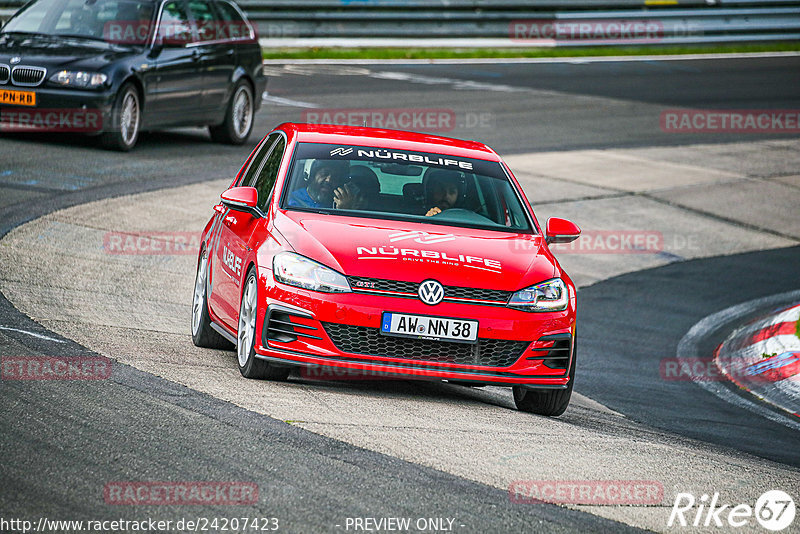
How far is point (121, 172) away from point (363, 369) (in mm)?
8664

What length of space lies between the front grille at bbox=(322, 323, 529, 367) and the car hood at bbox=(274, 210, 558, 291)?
1.05 feet

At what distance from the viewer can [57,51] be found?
15625 millimetres

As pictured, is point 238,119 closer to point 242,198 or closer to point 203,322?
point 203,322

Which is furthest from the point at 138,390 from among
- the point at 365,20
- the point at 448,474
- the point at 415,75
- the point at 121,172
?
the point at 365,20

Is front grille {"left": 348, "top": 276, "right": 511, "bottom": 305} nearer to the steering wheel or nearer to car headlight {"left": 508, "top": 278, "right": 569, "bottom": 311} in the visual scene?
car headlight {"left": 508, "top": 278, "right": 569, "bottom": 311}

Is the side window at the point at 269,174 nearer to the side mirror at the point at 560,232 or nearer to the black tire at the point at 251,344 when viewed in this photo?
the black tire at the point at 251,344

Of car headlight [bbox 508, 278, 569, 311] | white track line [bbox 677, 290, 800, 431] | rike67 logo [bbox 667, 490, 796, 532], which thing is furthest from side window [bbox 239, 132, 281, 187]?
rike67 logo [bbox 667, 490, 796, 532]

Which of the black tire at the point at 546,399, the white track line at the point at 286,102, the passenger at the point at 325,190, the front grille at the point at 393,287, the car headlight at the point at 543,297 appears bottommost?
the black tire at the point at 546,399

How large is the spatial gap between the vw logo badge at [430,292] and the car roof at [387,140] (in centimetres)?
168

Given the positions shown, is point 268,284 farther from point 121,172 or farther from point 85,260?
point 121,172

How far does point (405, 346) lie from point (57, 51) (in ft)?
32.3

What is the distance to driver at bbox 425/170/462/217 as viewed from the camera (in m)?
8.30

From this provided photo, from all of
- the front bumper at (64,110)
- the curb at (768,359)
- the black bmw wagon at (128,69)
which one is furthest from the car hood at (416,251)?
the black bmw wagon at (128,69)

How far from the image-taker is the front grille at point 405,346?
7234 mm
